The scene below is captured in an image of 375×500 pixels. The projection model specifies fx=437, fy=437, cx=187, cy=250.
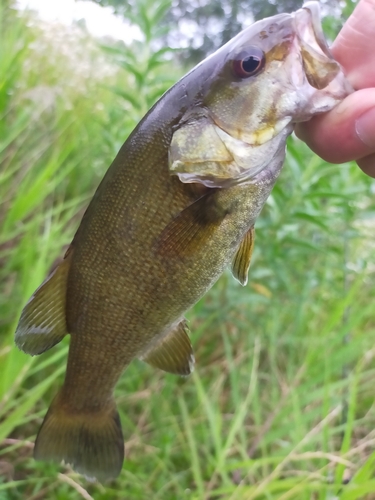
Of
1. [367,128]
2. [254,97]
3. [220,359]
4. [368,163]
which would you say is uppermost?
[254,97]

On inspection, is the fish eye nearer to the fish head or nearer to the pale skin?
the fish head

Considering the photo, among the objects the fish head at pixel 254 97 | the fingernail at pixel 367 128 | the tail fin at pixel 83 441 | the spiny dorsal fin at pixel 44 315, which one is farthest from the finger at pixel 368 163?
the tail fin at pixel 83 441

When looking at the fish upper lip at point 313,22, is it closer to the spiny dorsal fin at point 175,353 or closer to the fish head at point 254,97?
the fish head at point 254,97

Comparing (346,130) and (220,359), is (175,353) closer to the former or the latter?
(346,130)

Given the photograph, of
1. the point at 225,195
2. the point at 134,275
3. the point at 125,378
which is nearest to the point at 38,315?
the point at 134,275

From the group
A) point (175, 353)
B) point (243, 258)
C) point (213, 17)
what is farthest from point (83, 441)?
point (213, 17)
